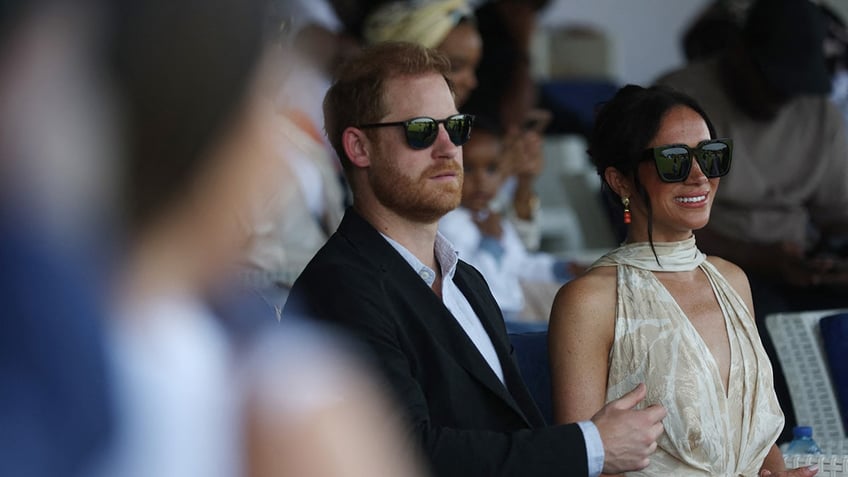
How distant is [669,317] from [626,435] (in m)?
0.54

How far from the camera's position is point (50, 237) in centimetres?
86

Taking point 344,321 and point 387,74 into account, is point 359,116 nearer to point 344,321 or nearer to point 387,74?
point 387,74

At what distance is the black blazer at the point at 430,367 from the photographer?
239 cm

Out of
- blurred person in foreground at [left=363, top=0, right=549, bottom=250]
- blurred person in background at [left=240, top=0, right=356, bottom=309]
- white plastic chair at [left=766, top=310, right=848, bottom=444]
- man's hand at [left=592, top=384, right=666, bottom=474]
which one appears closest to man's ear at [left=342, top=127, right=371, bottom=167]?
man's hand at [left=592, top=384, right=666, bottom=474]

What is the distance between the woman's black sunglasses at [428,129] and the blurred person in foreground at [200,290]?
183cm

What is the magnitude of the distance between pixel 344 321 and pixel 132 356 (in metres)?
1.63

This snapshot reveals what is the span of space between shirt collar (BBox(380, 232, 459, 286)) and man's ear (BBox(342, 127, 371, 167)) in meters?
0.19

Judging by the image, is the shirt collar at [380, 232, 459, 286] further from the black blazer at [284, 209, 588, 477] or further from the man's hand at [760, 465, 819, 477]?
the man's hand at [760, 465, 819, 477]

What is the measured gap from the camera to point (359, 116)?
2881 mm

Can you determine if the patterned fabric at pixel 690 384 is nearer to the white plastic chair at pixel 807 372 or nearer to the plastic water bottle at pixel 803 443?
the plastic water bottle at pixel 803 443

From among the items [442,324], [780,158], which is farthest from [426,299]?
[780,158]

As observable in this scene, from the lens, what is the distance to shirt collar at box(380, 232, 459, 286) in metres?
2.76

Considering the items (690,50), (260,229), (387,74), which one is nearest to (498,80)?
(690,50)

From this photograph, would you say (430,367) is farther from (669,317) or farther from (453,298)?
(669,317)
